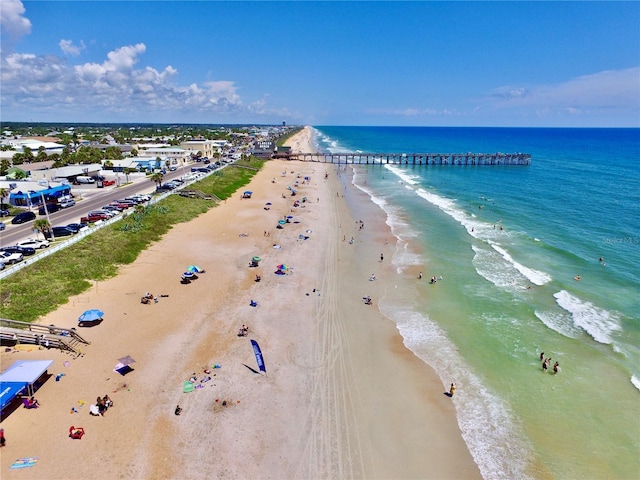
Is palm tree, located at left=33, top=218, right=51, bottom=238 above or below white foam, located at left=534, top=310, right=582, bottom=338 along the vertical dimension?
above

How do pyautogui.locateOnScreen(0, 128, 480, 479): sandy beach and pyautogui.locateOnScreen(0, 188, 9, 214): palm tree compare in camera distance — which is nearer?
pyautogui.locateOnScreen(0, 128, 480, 479): sandy beach

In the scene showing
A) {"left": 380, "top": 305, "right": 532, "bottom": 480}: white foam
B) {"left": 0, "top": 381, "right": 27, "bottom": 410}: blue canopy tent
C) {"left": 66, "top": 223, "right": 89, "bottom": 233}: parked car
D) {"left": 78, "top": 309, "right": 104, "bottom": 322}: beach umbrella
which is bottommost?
{"left": 380, "top": 305, "right": 532, "bottom": 480}: white foam

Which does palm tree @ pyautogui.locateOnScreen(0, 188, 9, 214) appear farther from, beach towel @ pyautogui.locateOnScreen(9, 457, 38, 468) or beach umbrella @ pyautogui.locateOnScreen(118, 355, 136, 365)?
beach towel @ pyautogui.locateOnScreen(9, 457, 38, 468)

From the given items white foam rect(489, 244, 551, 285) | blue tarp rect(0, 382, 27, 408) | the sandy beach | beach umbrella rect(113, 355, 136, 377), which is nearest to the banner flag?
the sandy beach

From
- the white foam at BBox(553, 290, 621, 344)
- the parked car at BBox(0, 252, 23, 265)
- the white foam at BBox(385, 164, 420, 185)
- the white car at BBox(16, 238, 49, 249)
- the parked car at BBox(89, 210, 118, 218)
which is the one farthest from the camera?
the white foam at BBox(385, 164, 420, 185)

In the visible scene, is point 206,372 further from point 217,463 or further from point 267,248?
point 267,248

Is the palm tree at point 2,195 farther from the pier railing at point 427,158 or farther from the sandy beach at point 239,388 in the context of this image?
the pier railing at point 427,158

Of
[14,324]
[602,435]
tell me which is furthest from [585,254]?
[14,324]
